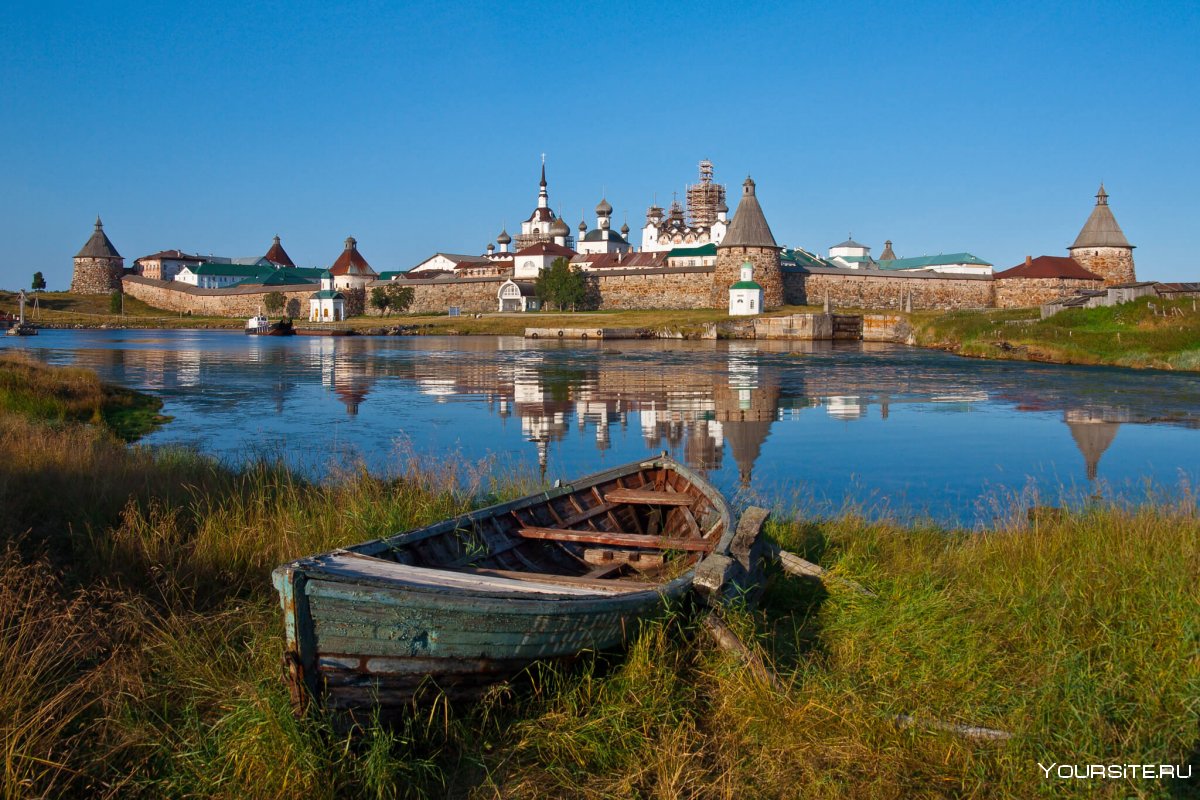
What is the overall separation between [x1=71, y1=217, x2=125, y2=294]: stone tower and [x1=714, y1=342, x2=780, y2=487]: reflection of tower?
95.0m

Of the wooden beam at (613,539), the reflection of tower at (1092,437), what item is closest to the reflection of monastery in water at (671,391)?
the reflection of tower at (1092,437)

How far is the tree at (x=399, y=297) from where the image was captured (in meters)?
80.6

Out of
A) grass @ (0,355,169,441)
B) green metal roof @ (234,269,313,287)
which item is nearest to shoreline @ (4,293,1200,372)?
green metal roof @ (234,269,313,287)

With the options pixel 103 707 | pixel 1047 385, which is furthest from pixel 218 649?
pixel 1047 385

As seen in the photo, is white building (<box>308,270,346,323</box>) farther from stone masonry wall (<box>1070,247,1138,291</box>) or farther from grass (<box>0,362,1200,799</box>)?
grass (<box>0,362,1200,799</box>)

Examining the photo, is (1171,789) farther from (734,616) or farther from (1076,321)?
(1076,321)

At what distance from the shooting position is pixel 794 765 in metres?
3.77

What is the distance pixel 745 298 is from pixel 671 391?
4181cm

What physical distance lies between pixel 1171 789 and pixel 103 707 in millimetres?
4237

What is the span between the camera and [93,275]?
102 meters

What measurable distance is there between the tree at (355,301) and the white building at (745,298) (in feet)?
126

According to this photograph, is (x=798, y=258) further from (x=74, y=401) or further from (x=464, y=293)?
(x=74, y=401)

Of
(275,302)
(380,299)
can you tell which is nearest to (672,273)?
(380,299)

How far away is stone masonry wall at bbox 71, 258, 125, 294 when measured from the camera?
10175 centimetres
